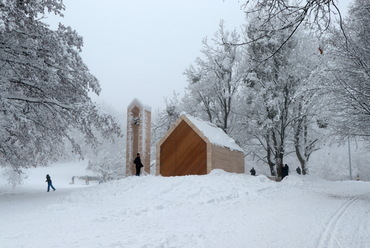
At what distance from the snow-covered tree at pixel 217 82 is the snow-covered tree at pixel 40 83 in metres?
14.8

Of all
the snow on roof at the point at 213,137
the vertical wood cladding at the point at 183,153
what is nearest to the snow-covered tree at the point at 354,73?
the snow on roof at the point at 213,137

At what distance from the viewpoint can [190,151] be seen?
56.7ft

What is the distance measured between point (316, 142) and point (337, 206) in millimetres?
16733

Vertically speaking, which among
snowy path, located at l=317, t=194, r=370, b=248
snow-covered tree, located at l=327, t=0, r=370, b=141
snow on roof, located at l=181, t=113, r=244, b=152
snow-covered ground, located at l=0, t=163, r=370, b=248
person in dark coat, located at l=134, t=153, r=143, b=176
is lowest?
snowy path, located at l=317, t=194, r=370, b=248

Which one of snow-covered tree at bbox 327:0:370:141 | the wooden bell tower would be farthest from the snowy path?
the wooden bell tower

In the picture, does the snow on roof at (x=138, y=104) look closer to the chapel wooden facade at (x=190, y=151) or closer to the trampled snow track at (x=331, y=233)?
the chapel wooden facade at (x=190, y=151)

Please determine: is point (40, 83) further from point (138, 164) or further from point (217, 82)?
point (217, 82)

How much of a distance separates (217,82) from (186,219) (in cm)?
2092

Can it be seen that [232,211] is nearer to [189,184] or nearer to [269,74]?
[189,184]

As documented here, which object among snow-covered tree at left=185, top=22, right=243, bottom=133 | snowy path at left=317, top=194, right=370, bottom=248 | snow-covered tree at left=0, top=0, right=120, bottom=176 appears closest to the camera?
snowy path at left=317, top=194, right=370, bottom=248

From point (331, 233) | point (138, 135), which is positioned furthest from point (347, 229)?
point (138, 135)

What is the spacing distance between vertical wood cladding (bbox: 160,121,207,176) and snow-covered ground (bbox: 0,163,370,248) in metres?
3.80

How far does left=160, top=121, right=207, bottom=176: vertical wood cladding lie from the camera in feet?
55.4

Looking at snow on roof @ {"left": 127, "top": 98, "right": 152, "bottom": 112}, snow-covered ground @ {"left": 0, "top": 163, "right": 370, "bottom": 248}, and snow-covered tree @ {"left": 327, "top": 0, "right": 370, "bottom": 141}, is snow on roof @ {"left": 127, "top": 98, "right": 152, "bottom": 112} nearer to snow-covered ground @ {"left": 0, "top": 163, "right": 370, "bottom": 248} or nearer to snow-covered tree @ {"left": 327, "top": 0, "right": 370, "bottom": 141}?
snow-covered ground @ {"left": 0, "top": 163, "right": 370, "bottom": 248}
